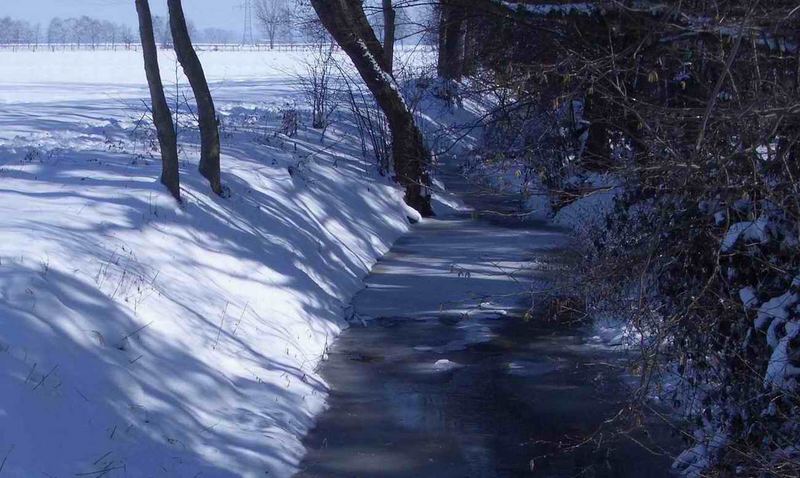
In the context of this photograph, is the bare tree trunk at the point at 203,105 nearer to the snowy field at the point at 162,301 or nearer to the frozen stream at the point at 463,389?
the snowy field at the point at 162,301

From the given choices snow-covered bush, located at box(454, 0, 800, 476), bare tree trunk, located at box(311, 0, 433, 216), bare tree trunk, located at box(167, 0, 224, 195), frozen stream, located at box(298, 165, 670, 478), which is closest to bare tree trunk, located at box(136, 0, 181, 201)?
bare tree trunk, located at box(167, 0, 224, 195)

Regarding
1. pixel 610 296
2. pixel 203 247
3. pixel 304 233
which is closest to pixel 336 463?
pixel 610 296

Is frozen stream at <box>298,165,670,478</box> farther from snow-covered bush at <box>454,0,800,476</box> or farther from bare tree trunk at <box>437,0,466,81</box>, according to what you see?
bare tree trunk at <box>437,0,466,81</box>

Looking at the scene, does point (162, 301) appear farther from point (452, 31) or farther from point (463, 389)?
point (452, 31)

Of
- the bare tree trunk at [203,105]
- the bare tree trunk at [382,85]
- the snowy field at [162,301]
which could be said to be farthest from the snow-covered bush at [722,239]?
the bare tree trunk at [382,85]

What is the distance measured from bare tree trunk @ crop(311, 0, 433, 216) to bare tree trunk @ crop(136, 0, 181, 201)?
6277 millimetres

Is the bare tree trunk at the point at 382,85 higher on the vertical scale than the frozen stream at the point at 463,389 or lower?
higher

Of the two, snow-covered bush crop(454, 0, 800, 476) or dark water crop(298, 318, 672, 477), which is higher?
snow-covered bush crop(454, 0, 800, 476)

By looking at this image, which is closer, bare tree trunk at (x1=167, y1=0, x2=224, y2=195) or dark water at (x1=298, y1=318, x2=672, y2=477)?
dark water at (x1=298, y1=318, x2=672, y2=477)

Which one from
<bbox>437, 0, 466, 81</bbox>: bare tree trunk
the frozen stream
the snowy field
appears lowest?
the frozen stream

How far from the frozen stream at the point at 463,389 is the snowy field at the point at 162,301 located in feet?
1.28

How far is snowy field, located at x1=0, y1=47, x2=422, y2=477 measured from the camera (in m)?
6.56

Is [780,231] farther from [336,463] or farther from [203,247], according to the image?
[203,247]

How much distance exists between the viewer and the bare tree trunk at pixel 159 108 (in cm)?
1192
